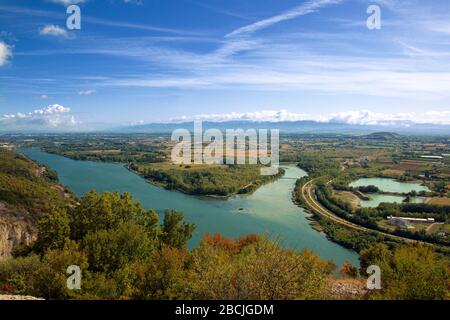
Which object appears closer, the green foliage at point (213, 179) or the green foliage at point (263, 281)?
the green foliage at point (263, 281)

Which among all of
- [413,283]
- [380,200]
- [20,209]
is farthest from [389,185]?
[413,283]

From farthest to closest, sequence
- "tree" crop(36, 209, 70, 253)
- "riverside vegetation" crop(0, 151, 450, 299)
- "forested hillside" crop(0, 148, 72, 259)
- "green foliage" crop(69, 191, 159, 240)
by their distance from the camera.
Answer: "forested hillside" crop(0, 148, 72, 259), "green foliage" crop(69, 191, 159, 240), "tree" crop(36, 209, 70, 253), "riverside vegetation" crop(0, 151, 450, 299)

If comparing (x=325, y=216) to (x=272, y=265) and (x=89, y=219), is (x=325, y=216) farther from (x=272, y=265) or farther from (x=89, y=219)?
(x=272, y=265)

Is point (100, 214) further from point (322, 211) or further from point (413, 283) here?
point (322, 211)

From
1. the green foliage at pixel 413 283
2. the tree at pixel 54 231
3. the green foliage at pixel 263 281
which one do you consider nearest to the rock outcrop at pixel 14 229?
the tree at pixel 54 231

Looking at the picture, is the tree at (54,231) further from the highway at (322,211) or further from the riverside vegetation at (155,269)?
the highway at (322,211)

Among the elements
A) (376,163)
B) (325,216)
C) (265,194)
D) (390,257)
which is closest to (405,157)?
(376,163)

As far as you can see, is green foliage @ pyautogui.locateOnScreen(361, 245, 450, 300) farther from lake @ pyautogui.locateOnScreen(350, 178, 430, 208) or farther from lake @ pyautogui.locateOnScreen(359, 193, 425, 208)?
lake @ pyautogui.locateOnScreen(350, 178, 430, 208)

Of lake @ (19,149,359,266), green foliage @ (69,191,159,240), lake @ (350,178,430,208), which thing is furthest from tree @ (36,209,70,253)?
lake @ (350,178,430,208)
